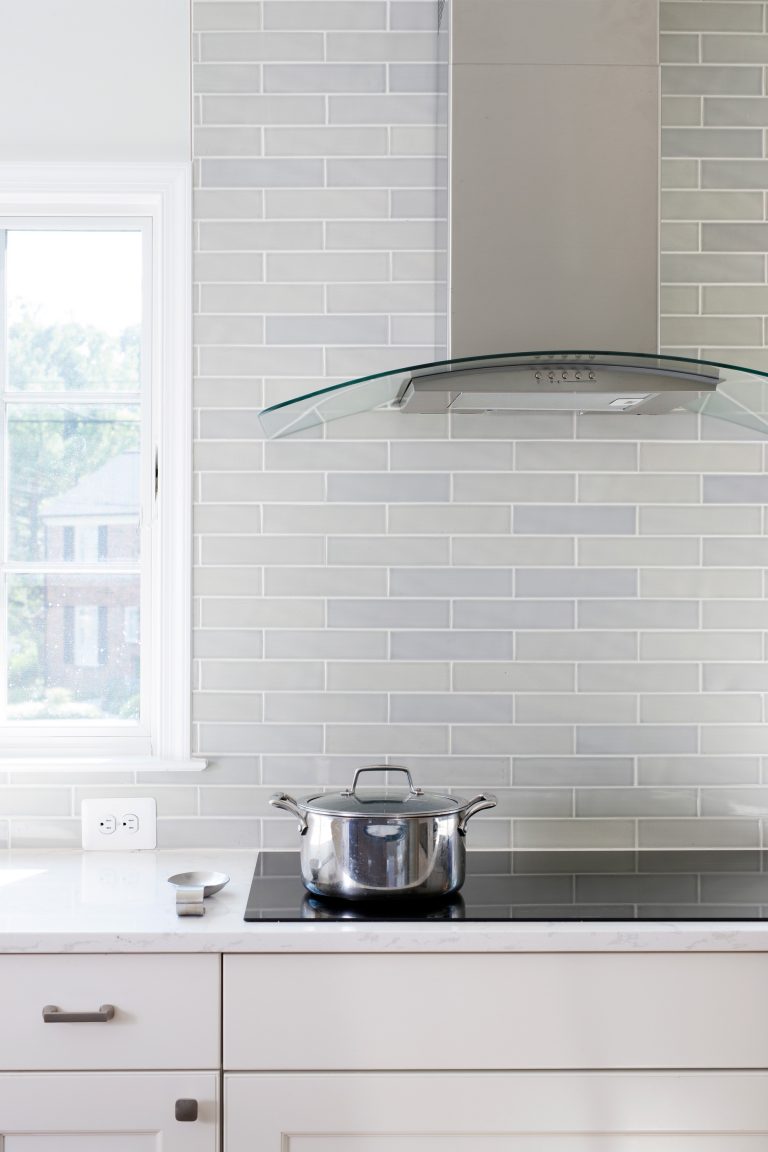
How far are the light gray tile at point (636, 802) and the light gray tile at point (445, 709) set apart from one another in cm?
24

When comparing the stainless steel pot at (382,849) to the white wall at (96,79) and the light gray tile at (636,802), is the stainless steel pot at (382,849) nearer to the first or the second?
the light gray tile at (636,802)

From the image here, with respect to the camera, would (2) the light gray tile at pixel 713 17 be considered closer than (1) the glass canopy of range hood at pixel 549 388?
No

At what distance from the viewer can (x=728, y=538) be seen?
76.9 inches

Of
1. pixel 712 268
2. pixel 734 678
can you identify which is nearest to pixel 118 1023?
pixel 734 678

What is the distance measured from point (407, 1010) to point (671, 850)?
29.2 inches

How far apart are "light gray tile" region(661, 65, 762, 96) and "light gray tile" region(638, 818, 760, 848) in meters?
1.51

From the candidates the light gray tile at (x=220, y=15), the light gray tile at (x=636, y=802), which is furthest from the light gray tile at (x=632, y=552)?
the light gray tile at (x=220, y=15)

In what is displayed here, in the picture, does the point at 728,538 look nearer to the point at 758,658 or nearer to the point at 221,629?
the point at 758,658

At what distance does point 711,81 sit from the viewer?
1948 mm

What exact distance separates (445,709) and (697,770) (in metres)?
0.54

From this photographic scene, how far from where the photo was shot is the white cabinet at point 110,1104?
143cm

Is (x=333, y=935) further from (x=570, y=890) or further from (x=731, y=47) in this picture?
(x=731, y=47)

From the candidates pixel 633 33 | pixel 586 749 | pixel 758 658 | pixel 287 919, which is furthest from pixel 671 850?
pixel 633 33

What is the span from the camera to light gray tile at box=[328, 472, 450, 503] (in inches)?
76.1
